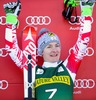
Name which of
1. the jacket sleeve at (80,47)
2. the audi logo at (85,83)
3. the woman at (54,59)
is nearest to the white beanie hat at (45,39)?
the woman at (54,59)

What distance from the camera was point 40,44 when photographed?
6.46 feet

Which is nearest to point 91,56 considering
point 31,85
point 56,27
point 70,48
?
point 70,48

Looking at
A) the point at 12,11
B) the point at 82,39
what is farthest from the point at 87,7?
the point at 12,11

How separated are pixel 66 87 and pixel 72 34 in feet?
1.34

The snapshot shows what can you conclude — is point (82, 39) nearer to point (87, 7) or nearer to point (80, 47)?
point (80, 47)

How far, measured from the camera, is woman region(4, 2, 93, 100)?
1.88 m

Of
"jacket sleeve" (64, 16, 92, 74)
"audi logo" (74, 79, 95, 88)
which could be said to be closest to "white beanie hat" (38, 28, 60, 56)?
"jacket sleeve" (64, 16, 92, 74)

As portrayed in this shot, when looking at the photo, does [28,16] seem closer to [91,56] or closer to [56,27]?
[56,27]

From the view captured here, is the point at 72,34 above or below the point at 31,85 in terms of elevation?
above

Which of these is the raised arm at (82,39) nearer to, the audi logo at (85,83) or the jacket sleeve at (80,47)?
the jacket sleeve at (80,47)

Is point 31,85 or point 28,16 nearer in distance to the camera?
point 31,85

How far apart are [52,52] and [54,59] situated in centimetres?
4

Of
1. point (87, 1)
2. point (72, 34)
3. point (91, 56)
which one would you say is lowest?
point (91, 56)

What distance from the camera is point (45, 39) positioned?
6.37ft
